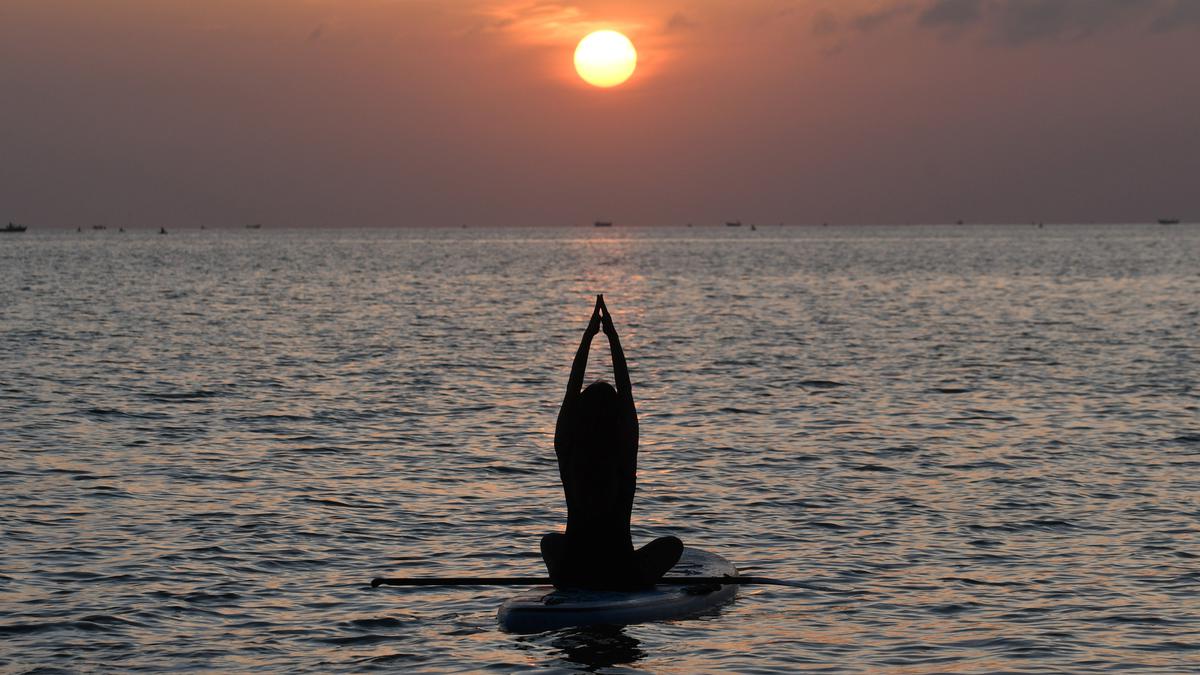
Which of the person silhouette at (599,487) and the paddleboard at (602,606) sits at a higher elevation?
the person silhouette at (599,487)

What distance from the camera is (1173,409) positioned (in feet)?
127

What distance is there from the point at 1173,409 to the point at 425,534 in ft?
82.7

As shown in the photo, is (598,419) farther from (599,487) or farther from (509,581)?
(509,581)

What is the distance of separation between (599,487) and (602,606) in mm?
1458

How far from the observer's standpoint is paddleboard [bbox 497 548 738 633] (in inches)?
655

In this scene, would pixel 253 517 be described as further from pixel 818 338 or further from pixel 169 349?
pixel 818 338

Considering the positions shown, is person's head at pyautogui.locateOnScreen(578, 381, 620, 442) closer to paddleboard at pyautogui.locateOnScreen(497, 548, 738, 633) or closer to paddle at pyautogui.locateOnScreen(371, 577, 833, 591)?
paddleboard at pyautogui.locateOnScreen(497, 548, 738, 633)

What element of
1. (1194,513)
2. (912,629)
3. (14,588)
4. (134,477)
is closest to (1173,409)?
(1194,513)

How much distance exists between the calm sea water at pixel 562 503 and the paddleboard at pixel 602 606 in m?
0.25

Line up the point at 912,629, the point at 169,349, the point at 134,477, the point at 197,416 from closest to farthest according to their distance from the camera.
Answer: the point at 912,629 → the point at 134,477 → the point at 197,416 → the point at 169,349

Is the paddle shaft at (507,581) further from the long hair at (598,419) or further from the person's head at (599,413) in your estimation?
the person's head at (599,413)

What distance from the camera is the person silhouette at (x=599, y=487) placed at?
16.9m

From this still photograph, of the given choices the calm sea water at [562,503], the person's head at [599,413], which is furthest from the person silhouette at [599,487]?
the calm sea water at [562,503]

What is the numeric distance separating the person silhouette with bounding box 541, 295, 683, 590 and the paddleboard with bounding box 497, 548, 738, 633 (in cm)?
24
